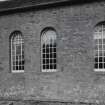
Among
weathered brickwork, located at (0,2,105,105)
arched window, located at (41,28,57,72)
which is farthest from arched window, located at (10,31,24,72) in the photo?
arched window, located at (41,28,57,72)

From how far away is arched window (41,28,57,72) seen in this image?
1073 centimetres

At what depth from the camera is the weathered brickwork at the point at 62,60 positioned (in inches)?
383

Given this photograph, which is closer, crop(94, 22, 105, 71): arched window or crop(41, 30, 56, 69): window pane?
crop(94, 22, 105, 71): arched window

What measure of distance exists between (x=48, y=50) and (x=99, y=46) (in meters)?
3.18

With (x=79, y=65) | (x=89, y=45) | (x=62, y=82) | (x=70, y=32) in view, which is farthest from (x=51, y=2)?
(x=62, y=82)

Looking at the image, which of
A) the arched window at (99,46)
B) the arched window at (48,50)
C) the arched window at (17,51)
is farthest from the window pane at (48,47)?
the arched window at (99,46)

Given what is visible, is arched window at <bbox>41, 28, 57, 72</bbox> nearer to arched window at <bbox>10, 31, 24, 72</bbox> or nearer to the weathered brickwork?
the weathered brickwork

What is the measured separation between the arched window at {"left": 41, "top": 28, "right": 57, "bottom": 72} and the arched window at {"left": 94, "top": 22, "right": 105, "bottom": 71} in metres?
2.53

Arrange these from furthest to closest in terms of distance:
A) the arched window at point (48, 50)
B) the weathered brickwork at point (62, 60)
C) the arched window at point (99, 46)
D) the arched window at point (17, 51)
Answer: the arched window at point (17, 51) < the arched window at point (48, 50) < the arched window at point (99, 46) < the weathered brickwork at point (62, 60)

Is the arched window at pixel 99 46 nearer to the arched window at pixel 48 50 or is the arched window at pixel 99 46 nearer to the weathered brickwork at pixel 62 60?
the weathered brickwork at pixel 62 60

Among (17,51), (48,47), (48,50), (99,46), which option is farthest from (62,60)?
(17,51)

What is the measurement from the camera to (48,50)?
1086 centimetres

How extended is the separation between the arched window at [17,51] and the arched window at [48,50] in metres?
1.58

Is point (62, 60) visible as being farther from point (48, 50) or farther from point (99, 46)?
point (99, 46)
